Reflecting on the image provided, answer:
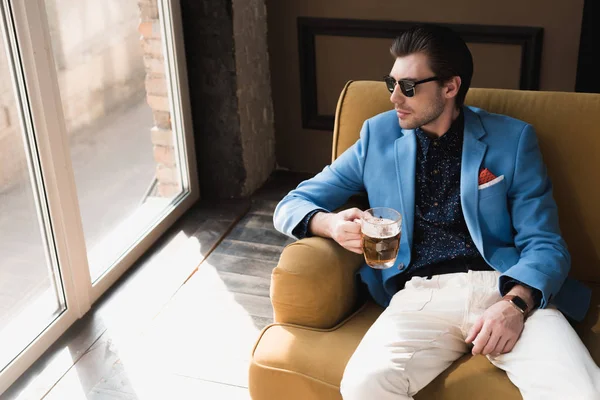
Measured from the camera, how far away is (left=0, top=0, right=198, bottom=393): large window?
8.00 feet

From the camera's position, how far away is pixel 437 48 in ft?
6.66

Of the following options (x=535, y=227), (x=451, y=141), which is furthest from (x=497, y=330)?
(x=451, y=141)

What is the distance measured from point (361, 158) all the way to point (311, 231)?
0.26 m

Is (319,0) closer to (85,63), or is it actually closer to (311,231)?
(85,63)

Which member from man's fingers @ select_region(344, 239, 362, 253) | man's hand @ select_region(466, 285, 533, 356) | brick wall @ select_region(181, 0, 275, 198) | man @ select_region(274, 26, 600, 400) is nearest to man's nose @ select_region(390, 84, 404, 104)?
man @ select_region(274, 26, 600, 400)

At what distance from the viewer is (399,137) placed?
2.18 m

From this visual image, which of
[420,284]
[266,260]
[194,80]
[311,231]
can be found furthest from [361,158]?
[194,80]

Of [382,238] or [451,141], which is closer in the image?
[382,238]

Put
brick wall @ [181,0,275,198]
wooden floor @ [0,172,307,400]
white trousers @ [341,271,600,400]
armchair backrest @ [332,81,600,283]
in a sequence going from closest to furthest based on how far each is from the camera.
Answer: white trousers @ [341,271,600,400]
armchair backrest @ [332,81,600,283]
wooden floor @ [0,172,307,400]
brick wall @ [181,0,275,198]

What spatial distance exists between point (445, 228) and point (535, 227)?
24 cm

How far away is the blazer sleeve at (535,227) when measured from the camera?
1.89 meters

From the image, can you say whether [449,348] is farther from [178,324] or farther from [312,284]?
[178,324]

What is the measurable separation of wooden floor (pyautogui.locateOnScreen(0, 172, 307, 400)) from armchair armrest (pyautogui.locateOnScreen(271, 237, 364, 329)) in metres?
0.48

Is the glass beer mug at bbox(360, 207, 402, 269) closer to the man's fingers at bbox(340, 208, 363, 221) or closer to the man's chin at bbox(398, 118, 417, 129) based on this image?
the man's fingers at bbox(340, 208, 363, 221)
